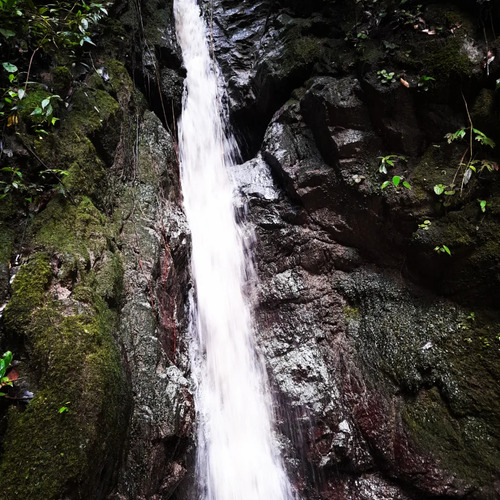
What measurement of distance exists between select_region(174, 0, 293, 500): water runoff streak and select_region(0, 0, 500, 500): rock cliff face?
0.89ft

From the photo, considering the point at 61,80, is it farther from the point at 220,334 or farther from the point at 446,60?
the point at 446,60

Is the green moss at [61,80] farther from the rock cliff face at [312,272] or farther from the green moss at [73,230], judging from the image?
the green moss at [73,230]

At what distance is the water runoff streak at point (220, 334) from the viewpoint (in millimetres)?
4277

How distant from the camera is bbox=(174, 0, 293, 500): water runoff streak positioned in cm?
428

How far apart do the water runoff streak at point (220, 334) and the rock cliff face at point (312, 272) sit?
0.27 m

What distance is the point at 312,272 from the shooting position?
5.56 meters

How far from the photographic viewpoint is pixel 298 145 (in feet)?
20.3

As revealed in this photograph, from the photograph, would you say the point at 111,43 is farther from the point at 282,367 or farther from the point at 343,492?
the point at 343,492

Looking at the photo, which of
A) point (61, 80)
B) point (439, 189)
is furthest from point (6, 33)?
point (439, 189)

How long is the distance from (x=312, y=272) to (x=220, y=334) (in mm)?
1734

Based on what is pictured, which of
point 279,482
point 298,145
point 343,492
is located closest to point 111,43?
point 298,145

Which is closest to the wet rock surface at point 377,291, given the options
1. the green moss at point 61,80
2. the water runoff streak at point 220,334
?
the water runoff streak at point 220,334

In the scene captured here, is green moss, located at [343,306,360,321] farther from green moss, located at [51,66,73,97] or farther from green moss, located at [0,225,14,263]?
green moss, located at [51,66,73,97]

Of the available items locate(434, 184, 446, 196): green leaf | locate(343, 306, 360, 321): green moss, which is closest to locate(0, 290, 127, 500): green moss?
locate(343, 306, 360, 321): green moss
